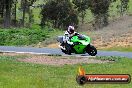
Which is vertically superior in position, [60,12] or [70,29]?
[70,29]

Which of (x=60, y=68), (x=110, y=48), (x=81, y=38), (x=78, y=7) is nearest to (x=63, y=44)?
(x=81, y=38)

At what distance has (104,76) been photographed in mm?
9609

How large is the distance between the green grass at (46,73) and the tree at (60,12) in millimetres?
63102

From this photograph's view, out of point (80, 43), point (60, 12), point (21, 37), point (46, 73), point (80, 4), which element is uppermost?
point (80, 43)

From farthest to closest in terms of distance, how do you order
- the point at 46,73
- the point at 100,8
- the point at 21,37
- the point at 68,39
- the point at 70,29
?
1. the point at 100,8
2. the point at 21,37
3. the point at 46,73
4. the point at 68,39
5. the point at 70,29

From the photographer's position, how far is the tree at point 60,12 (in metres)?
90.6

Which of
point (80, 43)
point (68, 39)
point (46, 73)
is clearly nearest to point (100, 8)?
point (46, 73)

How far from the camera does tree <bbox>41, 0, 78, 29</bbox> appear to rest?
297 feet

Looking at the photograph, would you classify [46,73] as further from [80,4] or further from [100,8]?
[80,4]

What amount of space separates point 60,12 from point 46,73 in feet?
232

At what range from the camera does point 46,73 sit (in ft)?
69.5

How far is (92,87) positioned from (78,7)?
272 ft

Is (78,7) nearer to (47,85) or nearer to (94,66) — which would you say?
(94,66)

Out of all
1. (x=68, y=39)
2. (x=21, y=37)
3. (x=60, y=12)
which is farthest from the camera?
(x=60, y=12)
